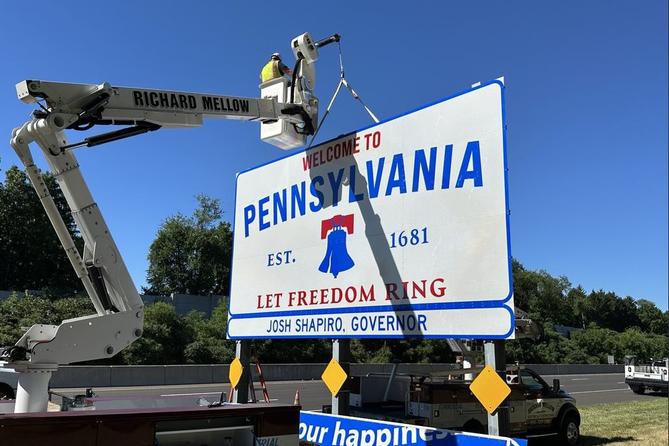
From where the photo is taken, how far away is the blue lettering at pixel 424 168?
5780mm

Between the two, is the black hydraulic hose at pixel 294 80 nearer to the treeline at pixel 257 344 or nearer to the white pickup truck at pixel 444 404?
the treeline at pixel 257 344

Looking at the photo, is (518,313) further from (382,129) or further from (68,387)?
(68,387)

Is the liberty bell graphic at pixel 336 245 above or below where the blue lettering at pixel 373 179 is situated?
below

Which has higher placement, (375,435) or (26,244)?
(26,244)

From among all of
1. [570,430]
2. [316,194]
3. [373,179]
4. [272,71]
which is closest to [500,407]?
[373,179]

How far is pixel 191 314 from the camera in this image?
3581 centimetres

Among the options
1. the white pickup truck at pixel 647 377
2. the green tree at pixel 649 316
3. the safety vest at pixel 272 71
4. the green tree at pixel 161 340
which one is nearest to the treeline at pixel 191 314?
the green tree at pixel 161 340

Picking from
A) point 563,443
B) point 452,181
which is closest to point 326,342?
point 563,443

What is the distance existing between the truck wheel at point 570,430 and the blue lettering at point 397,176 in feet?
28.7

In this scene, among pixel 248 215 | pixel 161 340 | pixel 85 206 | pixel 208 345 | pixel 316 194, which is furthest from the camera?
pixel 208 345

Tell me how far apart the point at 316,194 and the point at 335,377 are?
2219 mm

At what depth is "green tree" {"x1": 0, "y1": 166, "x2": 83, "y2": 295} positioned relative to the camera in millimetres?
45969


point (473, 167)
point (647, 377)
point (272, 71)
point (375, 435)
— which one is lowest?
point (647, 377)

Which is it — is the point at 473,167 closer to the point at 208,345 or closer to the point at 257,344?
the point at 208,345
